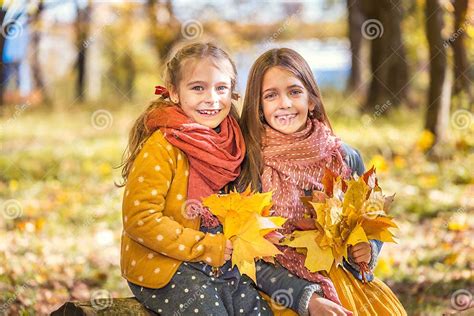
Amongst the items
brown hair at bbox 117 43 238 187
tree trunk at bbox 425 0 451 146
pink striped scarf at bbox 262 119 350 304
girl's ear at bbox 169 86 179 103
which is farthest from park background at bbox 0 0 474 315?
pink striped scarf at bbox 262 119 350 304

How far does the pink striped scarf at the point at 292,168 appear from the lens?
340cm

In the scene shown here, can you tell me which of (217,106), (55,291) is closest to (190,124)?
(217,106)

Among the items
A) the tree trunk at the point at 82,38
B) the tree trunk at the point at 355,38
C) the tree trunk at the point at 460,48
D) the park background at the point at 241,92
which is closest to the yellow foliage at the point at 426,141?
the park background at the point at 241,92

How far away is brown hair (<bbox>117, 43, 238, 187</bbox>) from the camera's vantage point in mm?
3318

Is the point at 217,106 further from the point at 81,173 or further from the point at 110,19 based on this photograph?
the point at 110,19

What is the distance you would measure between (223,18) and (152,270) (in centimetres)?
1616

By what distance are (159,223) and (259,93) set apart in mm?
766

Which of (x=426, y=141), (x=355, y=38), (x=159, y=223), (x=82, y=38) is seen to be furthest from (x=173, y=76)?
(x=82, y=38)

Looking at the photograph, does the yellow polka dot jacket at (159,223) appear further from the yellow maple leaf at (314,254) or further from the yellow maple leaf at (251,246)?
the yellow maple leaf at (314,254)

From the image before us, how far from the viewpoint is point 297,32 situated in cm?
2323

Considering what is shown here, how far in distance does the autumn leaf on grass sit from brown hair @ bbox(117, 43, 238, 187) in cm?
39

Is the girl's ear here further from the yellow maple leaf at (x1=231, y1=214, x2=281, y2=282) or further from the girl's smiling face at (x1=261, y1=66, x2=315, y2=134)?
→ the yellow maple leaf at (x1=231, y1=214, x2=281, y2=282)

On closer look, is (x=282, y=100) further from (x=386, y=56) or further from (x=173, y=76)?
(x=386, y=56)

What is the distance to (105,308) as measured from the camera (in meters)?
3.28
